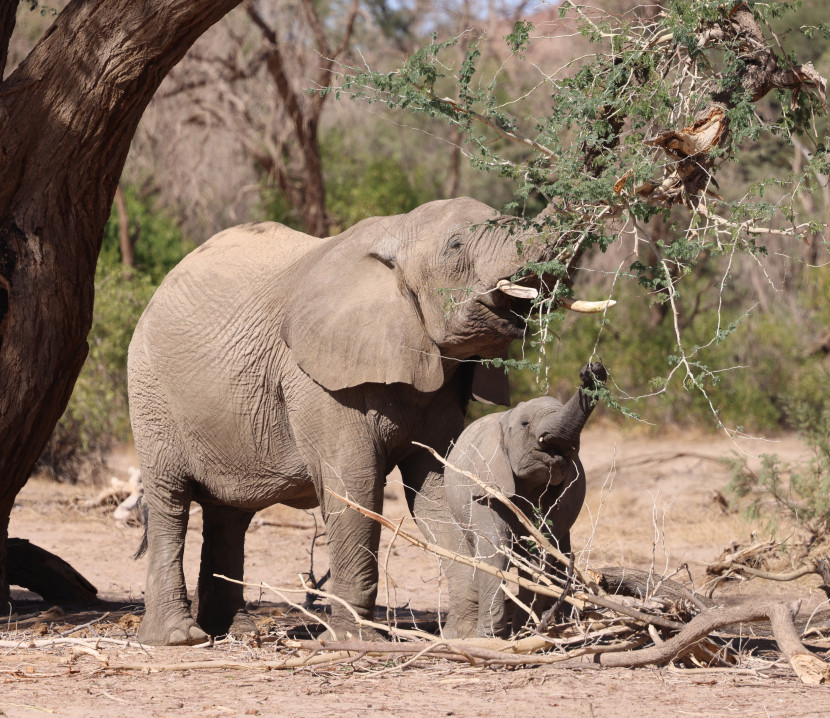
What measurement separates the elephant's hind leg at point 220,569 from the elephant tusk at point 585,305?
2.77 m

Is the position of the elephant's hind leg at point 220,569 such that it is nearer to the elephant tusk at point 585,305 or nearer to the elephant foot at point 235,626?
the elephant foot at point 235,626

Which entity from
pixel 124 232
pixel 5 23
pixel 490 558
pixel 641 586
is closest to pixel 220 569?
pixel 490 558

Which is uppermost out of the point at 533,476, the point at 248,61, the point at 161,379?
the point at 248,61

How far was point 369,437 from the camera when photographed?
17.7 feet

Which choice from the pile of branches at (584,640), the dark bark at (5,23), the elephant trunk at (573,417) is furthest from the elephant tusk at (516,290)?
the dark bark at (5,23)

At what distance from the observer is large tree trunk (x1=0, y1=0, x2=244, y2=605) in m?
5.98

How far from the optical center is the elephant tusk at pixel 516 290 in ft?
15.5

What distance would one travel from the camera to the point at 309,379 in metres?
5.55

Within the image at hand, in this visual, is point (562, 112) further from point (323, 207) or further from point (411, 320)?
point (323, 207)

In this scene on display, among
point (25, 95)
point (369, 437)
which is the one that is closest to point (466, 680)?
point (369, 437)

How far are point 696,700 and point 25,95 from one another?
14.5ft

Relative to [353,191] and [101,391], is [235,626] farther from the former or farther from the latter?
[353,191]

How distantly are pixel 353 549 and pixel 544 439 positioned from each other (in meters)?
1.03

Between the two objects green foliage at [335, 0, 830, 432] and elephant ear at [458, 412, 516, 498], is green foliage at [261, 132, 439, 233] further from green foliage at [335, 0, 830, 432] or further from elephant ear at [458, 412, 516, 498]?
green foliage at [335, 0, 830, 432]
